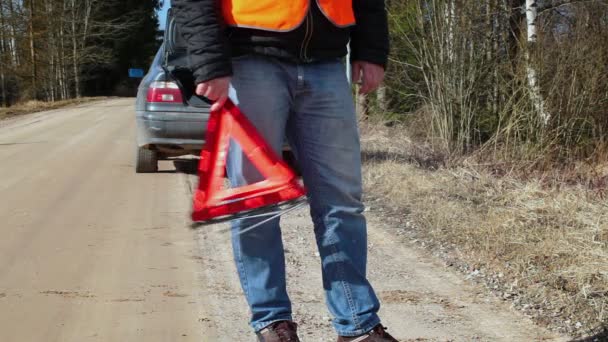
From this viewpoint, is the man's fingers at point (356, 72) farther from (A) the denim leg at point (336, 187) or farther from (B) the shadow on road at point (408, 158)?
(B) the shadow on road at point (408, 158)

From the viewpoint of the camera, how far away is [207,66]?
2.41 m

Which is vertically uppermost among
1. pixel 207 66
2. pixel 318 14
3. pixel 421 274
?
pixel 318 14

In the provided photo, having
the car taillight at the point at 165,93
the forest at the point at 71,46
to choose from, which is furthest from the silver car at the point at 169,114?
the forest at the point at 71,46

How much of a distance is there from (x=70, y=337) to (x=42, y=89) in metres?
38.8

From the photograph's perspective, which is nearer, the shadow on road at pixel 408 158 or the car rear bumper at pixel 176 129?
the car rear bumper at pixel 176 129

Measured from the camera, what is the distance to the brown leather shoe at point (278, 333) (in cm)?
263

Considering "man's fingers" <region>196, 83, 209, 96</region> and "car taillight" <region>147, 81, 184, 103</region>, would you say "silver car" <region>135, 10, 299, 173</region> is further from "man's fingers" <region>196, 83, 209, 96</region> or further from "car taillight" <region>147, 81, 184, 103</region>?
"man's fingers" <region>196, 83, 209, 96</region>

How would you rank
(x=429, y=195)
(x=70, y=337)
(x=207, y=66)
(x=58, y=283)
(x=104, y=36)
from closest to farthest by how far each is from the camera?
(x=207, y=66) < (x=70, y=337) < (x=58, y=283) < (x=429, y=195) < (x=104, y=36)

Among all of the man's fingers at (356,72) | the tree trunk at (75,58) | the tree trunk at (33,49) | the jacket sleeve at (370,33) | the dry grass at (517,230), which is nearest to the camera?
the jacket sleeve at (370,33)

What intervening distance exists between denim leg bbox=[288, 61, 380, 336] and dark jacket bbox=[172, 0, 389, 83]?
0.08 m

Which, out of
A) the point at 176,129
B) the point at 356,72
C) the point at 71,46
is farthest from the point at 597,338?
the point at 71,46

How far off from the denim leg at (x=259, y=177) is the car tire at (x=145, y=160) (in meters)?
6.02

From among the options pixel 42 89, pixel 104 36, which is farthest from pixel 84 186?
pixel 104 36

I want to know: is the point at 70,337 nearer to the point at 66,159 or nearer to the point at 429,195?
the point at 429,195
